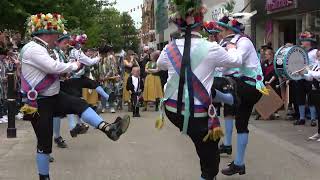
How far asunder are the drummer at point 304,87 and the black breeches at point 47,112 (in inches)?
288

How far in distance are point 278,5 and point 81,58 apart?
1217cm

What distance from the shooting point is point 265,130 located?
42.4ft

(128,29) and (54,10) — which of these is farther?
(128,29)

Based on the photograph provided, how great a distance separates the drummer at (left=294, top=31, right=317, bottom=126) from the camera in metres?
13.3

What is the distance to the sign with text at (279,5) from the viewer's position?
19.5 metres

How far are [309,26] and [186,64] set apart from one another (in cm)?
1372

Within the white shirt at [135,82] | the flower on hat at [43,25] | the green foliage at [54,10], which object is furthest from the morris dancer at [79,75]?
the white shirt at [135,82]

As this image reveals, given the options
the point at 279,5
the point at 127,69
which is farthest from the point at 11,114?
the point at 279,5

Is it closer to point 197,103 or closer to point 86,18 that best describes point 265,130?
point 197,103

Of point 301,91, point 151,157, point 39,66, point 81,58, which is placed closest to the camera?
point 39,66

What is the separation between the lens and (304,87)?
13844mm

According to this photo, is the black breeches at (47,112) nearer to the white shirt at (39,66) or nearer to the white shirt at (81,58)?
the white shirt at (39,66)

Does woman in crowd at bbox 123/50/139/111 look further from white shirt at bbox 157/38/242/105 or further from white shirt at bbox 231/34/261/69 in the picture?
white shirt at bbox 157/38/242/105

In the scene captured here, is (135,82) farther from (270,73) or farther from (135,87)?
(270,73)
